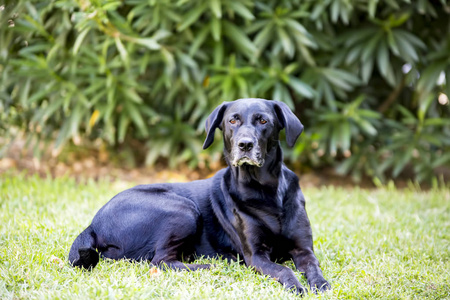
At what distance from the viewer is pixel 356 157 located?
19.5 ft

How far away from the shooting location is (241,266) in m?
3.04

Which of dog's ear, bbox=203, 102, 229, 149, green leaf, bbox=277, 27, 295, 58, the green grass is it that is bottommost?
the green grass

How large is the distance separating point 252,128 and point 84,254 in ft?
4.36

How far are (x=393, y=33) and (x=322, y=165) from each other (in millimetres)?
2217

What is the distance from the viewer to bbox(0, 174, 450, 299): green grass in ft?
8.31

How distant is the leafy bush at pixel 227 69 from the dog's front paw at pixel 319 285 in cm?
292

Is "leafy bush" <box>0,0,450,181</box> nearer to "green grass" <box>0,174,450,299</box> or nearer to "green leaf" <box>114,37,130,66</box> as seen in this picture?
"green leaf" <box>114,37,130,66</box>

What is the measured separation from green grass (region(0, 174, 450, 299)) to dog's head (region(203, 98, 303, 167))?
760mm

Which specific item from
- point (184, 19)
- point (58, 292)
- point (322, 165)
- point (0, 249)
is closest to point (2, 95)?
point (184, 19)

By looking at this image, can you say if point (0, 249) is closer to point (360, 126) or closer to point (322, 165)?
point (360, 126)

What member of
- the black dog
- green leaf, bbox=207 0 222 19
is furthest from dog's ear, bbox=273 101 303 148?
green leaf, bbox=207 0 222 19

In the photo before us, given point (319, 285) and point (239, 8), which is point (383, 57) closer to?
point (239, 8)

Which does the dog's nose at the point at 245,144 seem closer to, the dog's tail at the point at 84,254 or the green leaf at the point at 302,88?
the dog's tail at the point at 84,254

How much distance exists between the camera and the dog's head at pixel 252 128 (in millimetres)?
2857
